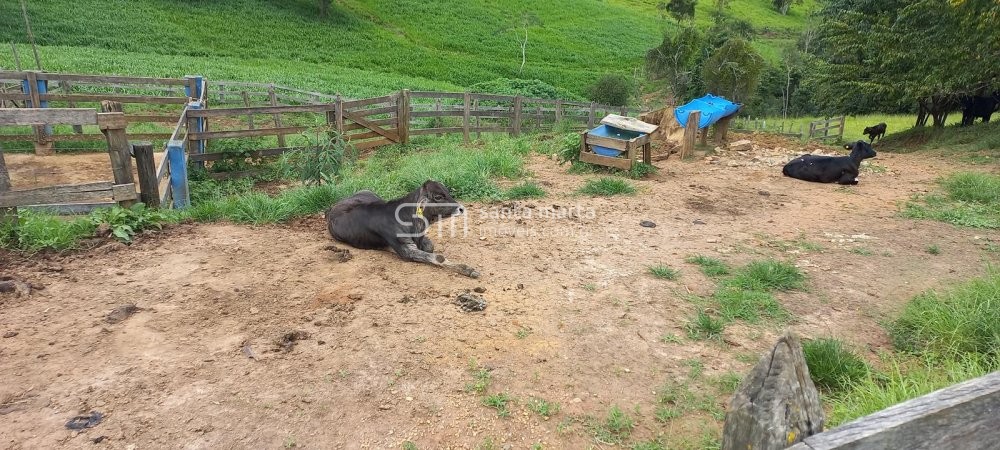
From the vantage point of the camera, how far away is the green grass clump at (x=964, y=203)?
7.21m

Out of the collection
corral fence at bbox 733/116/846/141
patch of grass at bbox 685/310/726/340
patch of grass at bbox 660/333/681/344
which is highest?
corral fence at bbox 733/116/846/141

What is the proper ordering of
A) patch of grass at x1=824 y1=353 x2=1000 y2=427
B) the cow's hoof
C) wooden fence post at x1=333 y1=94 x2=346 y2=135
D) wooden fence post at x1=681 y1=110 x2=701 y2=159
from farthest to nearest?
wooden fence post at x1=681 y1=110 x2=701 y2=159 < wooden fence post at x1=333 y1=94 x2=346 y2=135 < the cow's hoof < patch of grass at x1=824 y1=353 x2=1000 y2=427

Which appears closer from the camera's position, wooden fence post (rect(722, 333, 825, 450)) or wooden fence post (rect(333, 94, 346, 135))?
wooden fence post (rect(722, 333, 825, 450))

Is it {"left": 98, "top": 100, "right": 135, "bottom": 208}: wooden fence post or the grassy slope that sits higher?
the grassy slope

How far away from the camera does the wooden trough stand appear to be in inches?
388

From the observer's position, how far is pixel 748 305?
4.69 m

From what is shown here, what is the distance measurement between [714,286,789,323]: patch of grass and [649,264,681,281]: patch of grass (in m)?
0.46

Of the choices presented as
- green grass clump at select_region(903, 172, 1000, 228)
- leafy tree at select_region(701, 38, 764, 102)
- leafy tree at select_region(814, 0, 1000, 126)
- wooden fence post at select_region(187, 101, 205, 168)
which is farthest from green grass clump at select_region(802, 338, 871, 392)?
leafy tree at select_region(701, 38, 764, 102)

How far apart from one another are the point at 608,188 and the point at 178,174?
20.5 feet

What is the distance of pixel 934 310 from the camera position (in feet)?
13.2

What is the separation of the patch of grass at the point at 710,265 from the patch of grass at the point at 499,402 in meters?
2.91

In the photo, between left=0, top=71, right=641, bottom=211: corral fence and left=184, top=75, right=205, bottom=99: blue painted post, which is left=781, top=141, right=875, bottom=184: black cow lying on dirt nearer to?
left=0, top=71, right=641, bottom=211: corral fence

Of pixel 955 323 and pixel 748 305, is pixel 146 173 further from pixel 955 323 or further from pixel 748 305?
pixel 955 323

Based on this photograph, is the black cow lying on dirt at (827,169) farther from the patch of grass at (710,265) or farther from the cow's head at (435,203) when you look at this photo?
the cow's head at (435,203)
